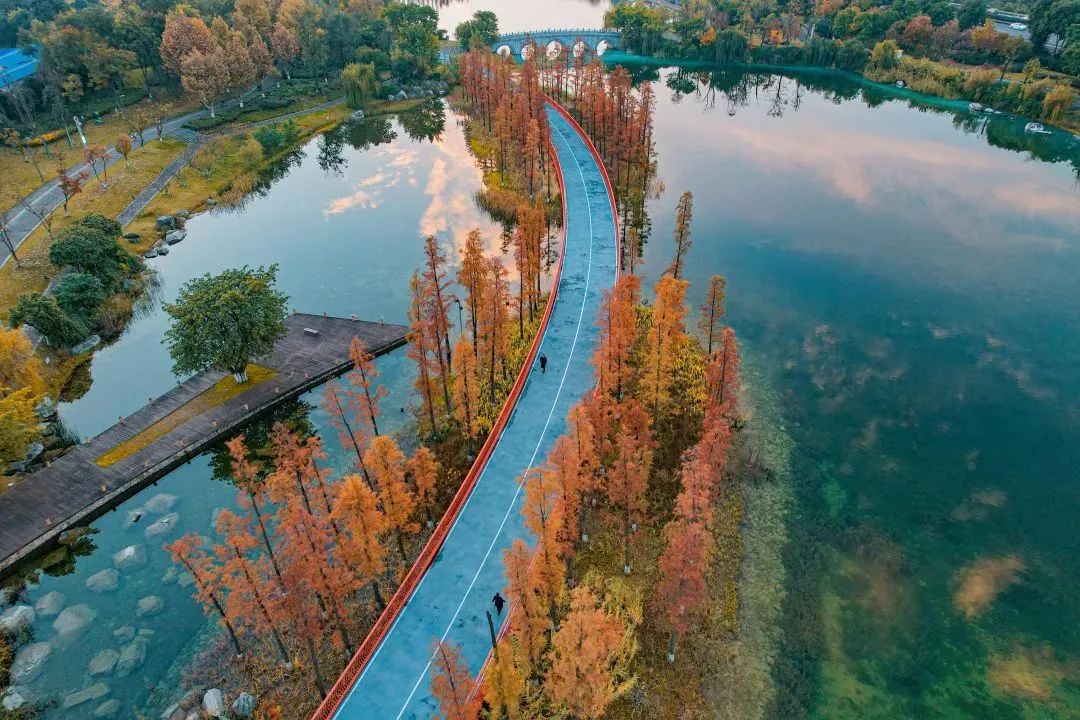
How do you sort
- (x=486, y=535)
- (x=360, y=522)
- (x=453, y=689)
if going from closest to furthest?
(x=453, y=689), (x=360, y=522), (x=486, y=535)

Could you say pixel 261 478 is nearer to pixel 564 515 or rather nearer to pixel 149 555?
pixel 149 555

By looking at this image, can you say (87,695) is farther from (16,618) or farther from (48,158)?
(48,158)

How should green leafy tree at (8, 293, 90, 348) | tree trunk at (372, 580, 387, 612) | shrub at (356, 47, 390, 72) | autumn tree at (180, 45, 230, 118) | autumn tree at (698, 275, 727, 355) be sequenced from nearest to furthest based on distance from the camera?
tree trunk at (372, 580, 387, 612)
autumn tree at (698, 275, 727, 355)
green leafy tree at (8, 293, 90, 348)
autumn tree at (180, 45, 230, 118)
shrub at (356, 47, 390, 72)

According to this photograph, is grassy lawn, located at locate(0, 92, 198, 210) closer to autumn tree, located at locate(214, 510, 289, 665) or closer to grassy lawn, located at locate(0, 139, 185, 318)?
grassy lawn, located at locate(0, 139, 185, 318)

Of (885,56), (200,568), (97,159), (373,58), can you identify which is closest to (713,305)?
(200,568)

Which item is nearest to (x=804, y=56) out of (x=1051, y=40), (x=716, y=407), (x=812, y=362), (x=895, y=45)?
(x=895, y=45)

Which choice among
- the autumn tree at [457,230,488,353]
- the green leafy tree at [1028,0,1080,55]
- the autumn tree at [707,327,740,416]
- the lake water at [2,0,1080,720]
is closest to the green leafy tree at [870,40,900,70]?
the green leafy tree at [1028,0,1080,55]
